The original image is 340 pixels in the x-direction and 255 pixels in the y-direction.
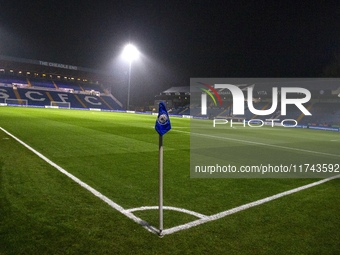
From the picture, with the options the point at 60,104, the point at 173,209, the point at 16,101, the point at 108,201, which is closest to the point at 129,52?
the point at 60,104

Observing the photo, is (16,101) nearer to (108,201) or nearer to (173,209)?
(108,201)

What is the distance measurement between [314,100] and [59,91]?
54988 millimetres

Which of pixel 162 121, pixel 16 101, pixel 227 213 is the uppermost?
pixel 16 101

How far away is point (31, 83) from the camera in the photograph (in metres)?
64.1

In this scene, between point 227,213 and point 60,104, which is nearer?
point 227,213

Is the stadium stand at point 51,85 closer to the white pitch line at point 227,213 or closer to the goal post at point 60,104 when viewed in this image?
the goal post at point 60,104

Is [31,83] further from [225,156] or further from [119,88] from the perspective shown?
[225,156]

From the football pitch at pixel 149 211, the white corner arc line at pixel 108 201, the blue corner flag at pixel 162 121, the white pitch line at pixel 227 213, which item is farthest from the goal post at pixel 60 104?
the blue corner flag at pixel 162 121

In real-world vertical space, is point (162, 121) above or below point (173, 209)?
above

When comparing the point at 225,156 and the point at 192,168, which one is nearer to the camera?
the point at 192,168

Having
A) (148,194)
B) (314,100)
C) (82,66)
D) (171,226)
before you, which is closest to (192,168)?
(148,194)

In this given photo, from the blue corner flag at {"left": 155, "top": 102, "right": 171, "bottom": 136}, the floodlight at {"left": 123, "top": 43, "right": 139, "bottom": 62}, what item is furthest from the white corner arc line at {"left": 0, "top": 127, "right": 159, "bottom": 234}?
the floodlight at {"left": 123, "top": 43, "right": 139, "bottom": 62}

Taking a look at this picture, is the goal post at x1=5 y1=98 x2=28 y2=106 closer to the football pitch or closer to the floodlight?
the floodlight

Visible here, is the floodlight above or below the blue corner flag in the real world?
above
